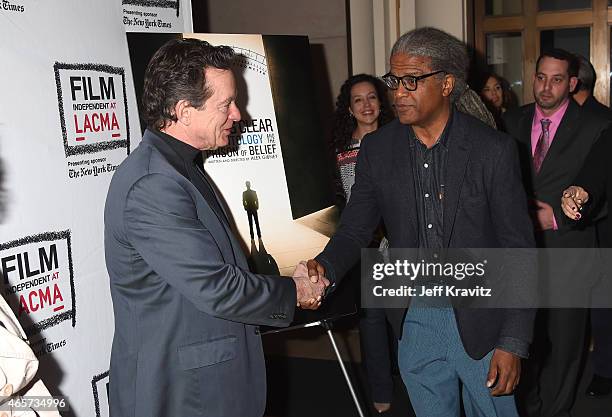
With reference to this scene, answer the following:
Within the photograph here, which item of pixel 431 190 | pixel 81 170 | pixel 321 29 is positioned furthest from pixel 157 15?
pixel 321 29

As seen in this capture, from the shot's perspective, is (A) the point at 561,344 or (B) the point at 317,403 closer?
(A) the point at 561,344

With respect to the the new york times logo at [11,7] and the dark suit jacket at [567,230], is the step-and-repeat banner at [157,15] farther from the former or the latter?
the dark suit jacket at [567,230]

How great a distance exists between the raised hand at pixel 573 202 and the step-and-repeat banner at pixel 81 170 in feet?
3.45

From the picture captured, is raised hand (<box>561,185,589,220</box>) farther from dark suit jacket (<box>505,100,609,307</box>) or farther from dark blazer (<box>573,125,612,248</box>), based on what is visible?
dark suit jacket (<box>505,100,609,307</box>)

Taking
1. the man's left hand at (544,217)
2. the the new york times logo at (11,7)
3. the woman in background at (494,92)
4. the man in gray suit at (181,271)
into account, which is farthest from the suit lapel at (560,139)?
the the new york times logo at (11,7)

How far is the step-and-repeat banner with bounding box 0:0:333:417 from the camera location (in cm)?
236

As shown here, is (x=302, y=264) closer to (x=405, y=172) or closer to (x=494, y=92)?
(x=405, y=172)

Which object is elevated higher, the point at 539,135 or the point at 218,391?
the point at 539,135

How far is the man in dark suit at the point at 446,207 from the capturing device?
2322 millimetres

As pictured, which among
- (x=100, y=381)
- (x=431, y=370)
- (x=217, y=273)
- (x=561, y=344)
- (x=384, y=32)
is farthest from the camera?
(x=384, y=32)

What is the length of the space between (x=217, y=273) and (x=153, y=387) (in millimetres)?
395

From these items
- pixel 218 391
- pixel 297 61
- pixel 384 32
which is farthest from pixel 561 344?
pixel 384 32

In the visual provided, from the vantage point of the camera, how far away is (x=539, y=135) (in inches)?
158

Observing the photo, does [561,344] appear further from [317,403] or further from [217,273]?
[217,273]
